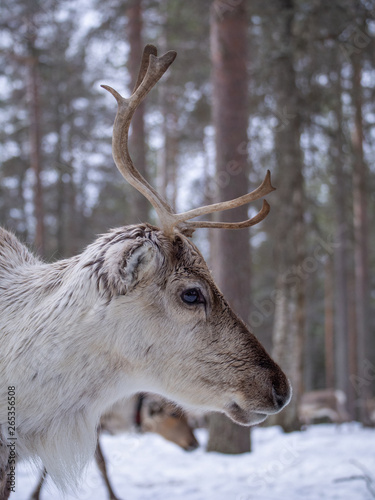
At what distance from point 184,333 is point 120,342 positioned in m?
0.36

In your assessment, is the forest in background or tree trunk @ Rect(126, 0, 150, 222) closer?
the forest in background

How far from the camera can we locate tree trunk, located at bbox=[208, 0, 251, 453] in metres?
6.21

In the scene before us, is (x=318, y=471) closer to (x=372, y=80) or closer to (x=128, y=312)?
(x=128, y=312)

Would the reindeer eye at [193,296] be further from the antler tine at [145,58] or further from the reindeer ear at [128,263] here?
the antler tine at [145,58]

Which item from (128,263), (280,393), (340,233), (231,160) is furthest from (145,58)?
(340,233)

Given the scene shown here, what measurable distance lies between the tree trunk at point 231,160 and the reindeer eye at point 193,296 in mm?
3396

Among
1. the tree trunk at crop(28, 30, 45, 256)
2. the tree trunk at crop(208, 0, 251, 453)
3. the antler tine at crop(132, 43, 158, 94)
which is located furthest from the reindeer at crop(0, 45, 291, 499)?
the tree trunk at crop(28, 30, 45, 256)

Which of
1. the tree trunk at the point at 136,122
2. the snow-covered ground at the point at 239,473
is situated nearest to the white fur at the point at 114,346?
the snow-covered ground at the point at 239,473

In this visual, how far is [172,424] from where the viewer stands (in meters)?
6.85

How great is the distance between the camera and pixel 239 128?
6305mm

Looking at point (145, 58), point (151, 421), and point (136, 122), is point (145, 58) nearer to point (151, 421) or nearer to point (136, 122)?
point (151, 421)

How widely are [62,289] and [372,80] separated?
31.4 feet

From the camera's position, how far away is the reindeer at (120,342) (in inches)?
99.1

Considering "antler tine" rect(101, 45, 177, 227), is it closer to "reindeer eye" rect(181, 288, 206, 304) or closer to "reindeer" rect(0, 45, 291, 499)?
"reindeer" rect(0, 45, 291, 499)
